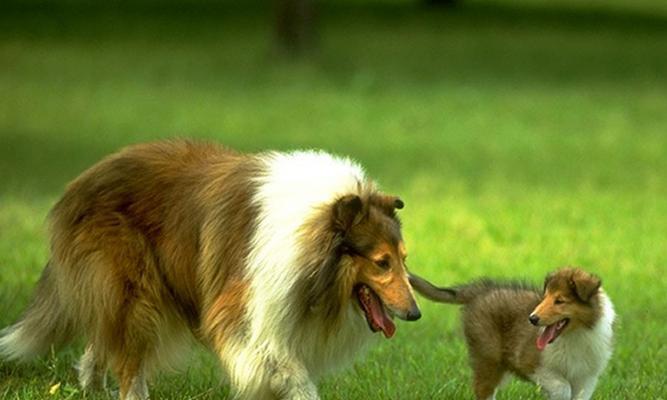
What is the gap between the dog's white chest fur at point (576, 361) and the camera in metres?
9.84

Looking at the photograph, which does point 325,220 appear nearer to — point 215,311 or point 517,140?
point 215,311

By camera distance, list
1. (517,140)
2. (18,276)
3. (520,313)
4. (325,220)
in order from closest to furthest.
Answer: (325,220), (520,313), (18,276), (517,140)

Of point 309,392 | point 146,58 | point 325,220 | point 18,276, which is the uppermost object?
point 325,220

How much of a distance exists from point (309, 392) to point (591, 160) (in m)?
16.1

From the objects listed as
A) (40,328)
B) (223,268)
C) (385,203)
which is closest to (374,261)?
(385,203)

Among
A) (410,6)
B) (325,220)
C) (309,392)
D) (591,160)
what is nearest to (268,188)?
(325,220)

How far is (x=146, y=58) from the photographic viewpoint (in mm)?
33469

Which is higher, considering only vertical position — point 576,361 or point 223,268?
point 223,268

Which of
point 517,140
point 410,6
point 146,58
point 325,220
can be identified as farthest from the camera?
point 410,6

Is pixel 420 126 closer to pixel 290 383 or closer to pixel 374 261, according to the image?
pixel 290 383

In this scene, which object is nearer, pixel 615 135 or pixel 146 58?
pixel 615 135

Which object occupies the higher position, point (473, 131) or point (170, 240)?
point (170, 240)

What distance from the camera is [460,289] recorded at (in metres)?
10.6

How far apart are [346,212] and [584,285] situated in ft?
5.91
